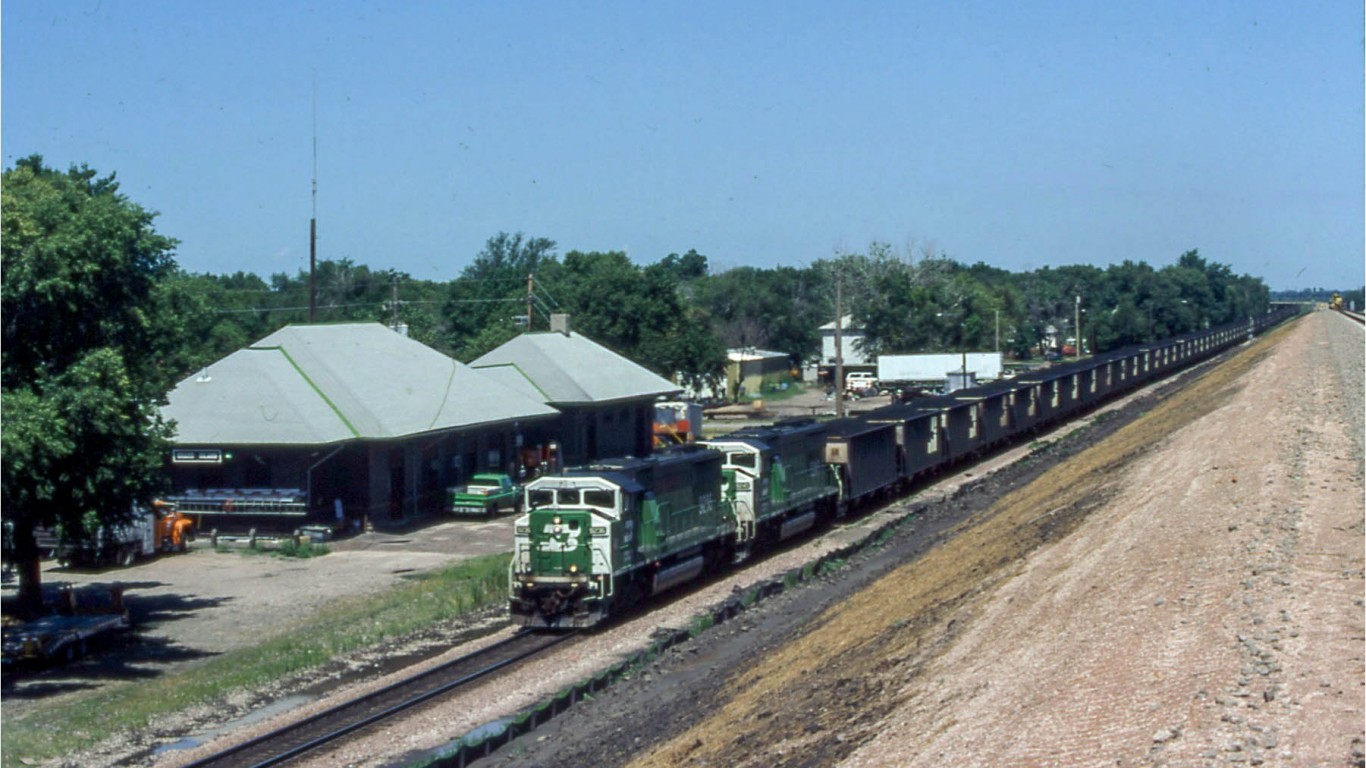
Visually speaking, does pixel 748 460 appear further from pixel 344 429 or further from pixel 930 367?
pixel 930 367

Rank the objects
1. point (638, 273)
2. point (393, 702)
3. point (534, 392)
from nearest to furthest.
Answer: point (393, 702), point (534, 392), point (638, 273)

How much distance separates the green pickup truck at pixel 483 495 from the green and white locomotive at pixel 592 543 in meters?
18.2

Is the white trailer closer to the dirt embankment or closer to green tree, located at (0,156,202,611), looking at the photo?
the dirt embankment

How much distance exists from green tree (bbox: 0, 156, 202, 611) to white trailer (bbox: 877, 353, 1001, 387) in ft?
218

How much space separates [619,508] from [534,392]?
91.1ft

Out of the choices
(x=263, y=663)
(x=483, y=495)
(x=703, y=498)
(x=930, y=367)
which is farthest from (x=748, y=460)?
(x=930, y=367)

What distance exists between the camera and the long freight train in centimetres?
2539

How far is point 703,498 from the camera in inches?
1174

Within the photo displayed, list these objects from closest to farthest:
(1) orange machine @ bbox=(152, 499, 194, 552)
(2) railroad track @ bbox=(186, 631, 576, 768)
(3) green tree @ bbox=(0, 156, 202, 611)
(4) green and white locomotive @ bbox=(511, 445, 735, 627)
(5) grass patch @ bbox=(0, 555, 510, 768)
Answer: (2) railroad track @ bbox=(186, 631, 576, 768) < (5) grass patch @ bbox=(0, 555, 510, 768) < (3) green tree @ bbox=(0, 156, 202, 611) < (4) green and white locomotive @ bbox=(511, 445, 735, 627) < (1) orange machine @ bbox=(152, 499, 194, 552)

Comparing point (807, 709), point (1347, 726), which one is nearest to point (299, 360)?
point (807, 709)

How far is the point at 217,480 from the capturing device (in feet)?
140

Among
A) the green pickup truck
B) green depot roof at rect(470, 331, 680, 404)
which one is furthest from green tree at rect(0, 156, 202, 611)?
green depot roof at rect(470, 331, 680, 404)

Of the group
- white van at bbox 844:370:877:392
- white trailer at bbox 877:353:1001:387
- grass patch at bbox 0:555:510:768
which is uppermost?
white trailer at bbox 877:353:1001:387

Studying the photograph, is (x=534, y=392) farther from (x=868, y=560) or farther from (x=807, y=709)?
(x=807, y=709)
